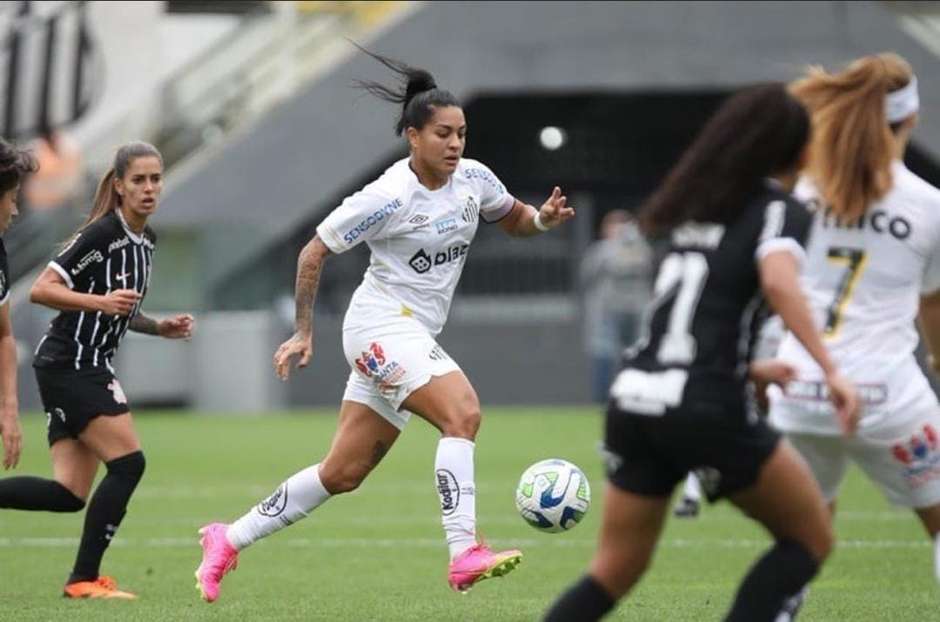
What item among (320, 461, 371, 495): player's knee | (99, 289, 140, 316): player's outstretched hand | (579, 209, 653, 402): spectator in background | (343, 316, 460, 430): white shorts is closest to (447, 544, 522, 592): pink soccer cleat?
(320, 461, 371, 495): player's knee

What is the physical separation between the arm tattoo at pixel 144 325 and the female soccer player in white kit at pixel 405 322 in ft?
3.51

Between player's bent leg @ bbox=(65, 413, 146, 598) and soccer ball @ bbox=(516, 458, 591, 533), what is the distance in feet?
5.96

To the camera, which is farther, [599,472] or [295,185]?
[295,185]

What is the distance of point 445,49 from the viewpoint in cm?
2455

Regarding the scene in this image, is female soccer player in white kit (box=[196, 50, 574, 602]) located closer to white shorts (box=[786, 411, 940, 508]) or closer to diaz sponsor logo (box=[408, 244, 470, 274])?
diaz sponsor logo (box=[408, 244, 470, 274])

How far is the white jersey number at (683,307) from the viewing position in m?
5.89

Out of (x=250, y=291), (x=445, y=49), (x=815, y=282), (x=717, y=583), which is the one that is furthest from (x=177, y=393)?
(x=815, y=282)

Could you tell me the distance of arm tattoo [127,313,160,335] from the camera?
9422mm

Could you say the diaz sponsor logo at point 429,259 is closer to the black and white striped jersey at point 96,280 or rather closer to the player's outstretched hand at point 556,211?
the player's outstretched hand at point 556,211

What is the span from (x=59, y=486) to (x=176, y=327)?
35.9 inches

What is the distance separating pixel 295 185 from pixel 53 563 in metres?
14.9

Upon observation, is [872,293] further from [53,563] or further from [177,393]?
[177,393]

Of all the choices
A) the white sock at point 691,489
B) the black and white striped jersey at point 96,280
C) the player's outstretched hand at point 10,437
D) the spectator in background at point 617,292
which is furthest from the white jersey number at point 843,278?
the spectator in background at point 617,292

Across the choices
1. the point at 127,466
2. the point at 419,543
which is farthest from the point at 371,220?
the point at 419,543
